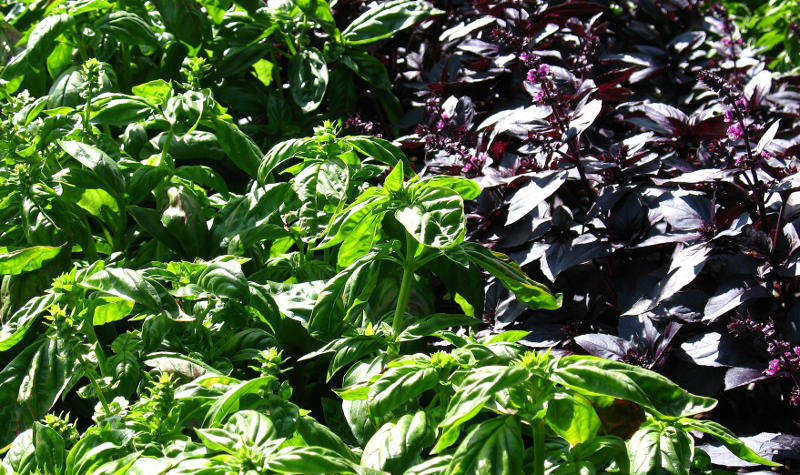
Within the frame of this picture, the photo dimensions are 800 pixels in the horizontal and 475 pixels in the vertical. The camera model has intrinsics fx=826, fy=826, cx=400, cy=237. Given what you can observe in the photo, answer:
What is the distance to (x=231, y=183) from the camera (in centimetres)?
250

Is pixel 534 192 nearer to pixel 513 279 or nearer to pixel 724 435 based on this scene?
pixel 513 279

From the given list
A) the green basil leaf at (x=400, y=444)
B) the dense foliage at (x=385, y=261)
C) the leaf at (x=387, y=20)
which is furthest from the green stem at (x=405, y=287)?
the leaf at (x=387, y=20)

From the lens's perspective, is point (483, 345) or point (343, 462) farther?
point (483, 345)

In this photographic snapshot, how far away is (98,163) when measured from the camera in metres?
1.79

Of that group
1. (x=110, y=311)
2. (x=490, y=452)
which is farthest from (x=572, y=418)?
(x=110, y=311)

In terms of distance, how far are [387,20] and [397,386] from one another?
66.4 inches

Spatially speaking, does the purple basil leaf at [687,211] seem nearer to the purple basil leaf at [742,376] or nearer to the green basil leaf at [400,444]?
the purple basil leaf at [742,376]

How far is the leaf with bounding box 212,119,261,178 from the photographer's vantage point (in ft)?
6.43

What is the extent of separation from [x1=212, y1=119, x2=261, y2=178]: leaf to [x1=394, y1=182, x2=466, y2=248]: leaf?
0.72 metres

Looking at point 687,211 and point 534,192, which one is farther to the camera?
point 534,192

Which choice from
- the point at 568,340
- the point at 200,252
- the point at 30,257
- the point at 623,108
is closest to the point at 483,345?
the point at 568,340

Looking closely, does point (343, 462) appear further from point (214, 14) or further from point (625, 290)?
point (214, 14)

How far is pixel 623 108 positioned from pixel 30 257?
1636mm

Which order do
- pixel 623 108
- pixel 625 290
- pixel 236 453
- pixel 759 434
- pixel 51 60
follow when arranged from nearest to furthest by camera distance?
pixel 236 453 → pixel 759 434 → pixel 625 290 → pixel 623 108 → pixel 51 60
